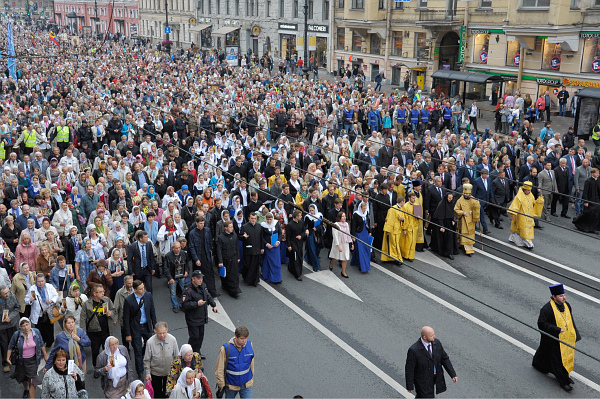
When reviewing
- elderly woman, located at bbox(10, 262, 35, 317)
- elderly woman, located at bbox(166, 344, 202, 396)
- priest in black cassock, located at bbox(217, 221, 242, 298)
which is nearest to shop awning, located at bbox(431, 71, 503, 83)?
priest in black cassock, located at bbox(217, 221, 242, 298)

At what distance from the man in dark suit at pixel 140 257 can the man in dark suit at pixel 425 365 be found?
190 inches

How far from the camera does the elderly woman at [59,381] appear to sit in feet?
22.9

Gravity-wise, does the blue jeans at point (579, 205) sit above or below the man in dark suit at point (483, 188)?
below

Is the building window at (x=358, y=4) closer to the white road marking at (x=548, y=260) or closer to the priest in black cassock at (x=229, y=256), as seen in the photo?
the white road marking at (x=548, y=260)

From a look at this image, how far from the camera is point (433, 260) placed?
13.1 metres

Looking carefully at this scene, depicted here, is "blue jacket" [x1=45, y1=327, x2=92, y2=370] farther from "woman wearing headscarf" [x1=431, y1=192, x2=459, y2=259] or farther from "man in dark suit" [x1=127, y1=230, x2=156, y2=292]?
"woman wearing headscarf" [x1=431, y1=192, x2=459, y2=259]

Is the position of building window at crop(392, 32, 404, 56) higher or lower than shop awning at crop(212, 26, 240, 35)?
lower

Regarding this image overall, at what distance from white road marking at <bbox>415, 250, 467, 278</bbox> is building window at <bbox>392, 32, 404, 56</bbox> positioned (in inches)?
1202

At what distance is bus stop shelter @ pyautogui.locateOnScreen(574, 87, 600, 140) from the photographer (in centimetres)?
2212

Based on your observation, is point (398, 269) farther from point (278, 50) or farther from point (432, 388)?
point (278, 50)

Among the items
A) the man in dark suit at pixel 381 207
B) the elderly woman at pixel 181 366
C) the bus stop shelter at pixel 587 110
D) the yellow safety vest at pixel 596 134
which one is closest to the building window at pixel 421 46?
the bus stop shelter at pixel 587 110

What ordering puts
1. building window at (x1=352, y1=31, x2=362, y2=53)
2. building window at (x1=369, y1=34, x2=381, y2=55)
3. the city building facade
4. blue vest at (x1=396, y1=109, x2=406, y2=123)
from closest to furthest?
blue vest at (x1=396, y1=109, x2=406, y2=123), building window at (x1=369, y1=34, x2=381, y2=55), building window at (x1=352, y1=31, x2=362, y2=53), the city building facade

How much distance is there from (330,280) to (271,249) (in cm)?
135

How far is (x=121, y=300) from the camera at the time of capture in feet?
28.6
